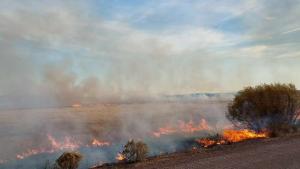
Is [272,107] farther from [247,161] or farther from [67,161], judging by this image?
[67,161]

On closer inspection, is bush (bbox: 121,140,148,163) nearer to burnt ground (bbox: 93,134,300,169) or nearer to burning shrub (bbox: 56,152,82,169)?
burnt ground (bbox: 93,134,300,169)

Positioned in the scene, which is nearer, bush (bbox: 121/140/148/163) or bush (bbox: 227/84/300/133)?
bush (bbox: 121/140/148/163)

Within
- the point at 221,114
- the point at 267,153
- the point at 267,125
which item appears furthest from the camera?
the point at 221,114

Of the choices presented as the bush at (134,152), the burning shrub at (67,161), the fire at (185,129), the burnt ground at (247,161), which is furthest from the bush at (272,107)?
the fire at (185,129)

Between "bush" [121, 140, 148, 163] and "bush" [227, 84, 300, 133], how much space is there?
1646 cm

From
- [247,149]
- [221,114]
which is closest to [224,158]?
[247,149]

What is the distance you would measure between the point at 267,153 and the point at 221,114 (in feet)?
212

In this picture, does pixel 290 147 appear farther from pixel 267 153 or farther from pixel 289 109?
pixel 289 109

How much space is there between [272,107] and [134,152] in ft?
59.5

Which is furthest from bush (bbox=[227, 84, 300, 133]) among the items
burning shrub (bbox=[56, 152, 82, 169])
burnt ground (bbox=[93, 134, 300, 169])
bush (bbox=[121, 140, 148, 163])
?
burning shrub (bbox=[56, 152, 82, 169])

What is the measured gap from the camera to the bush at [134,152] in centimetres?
1860

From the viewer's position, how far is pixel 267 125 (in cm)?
3247

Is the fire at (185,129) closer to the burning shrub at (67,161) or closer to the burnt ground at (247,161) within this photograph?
the burnt ground at (247,161)

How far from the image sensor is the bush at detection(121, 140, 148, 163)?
18.6 meters
